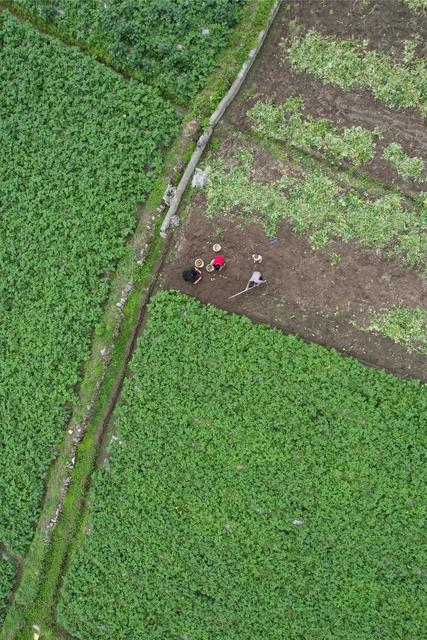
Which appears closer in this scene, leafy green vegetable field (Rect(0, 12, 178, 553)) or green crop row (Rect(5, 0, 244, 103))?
green crop row (Rect(5, 0, 244, 103))

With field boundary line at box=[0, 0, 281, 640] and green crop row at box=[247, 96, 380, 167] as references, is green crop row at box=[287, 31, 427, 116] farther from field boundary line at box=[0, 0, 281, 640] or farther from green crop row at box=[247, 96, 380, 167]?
field boundary line at box=[0, 0, 281, 640]

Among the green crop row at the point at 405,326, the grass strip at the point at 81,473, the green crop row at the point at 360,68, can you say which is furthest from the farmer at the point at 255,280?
the green crop row at the point at 360,68

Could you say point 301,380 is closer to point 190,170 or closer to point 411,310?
point 411,310

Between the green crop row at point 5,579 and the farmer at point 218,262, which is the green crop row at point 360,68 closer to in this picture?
the farmer at point 218,262

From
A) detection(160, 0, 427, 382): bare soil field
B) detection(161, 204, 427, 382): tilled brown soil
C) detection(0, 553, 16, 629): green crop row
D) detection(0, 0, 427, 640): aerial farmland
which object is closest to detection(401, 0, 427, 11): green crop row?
detection(160, 0, 427, 382): bare soil field

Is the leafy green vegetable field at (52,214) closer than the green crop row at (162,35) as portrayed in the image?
No
